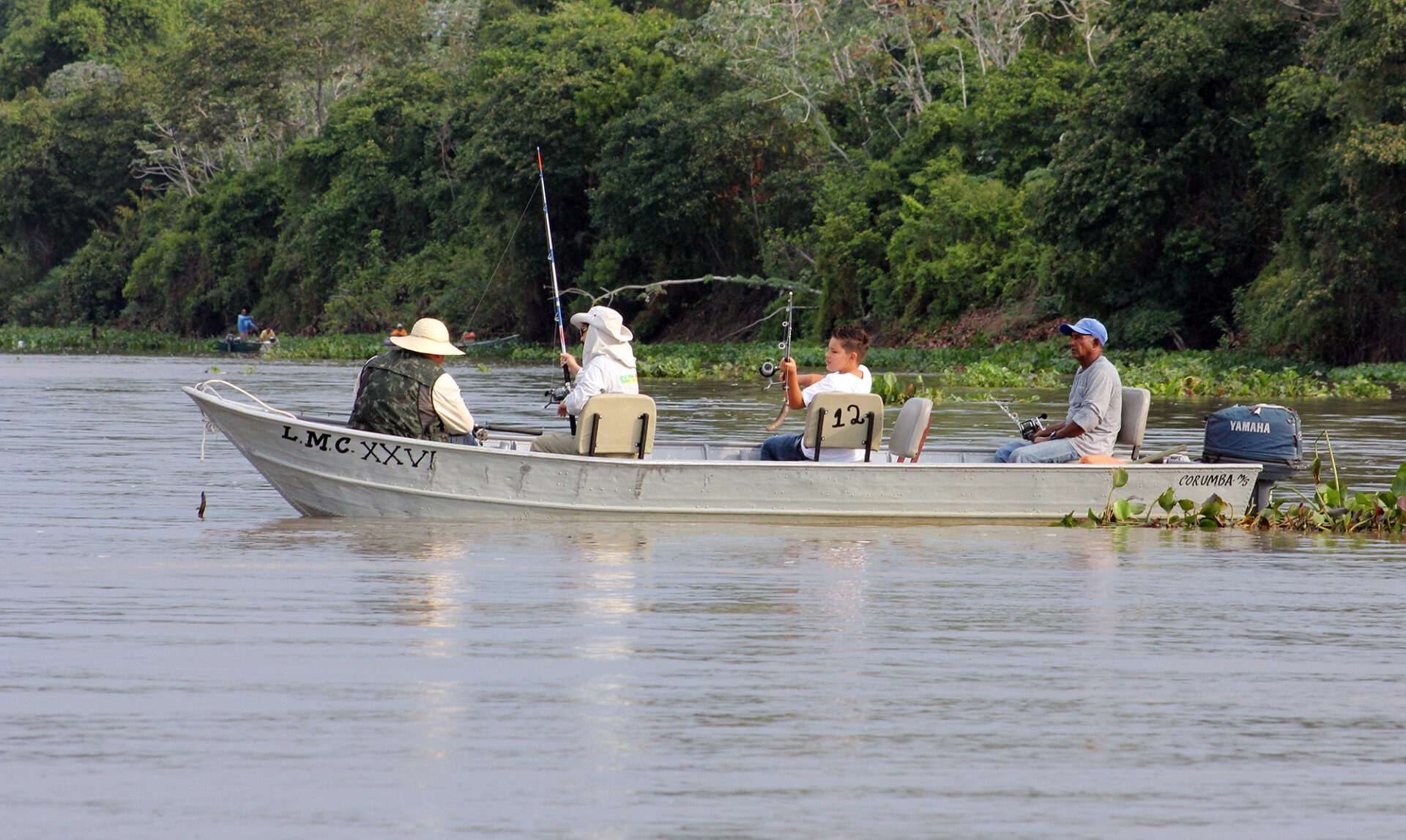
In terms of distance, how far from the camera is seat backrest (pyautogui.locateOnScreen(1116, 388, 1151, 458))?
11.2 meters

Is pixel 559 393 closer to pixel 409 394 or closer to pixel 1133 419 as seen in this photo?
pixel 409 394

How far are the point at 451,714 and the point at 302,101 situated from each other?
70.7 meters

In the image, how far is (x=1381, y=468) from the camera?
14.6m

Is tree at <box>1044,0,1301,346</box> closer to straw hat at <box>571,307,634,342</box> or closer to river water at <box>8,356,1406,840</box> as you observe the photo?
river water at <box>8,356,1406,840</box>

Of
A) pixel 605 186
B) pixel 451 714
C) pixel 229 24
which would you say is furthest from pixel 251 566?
pixel 229 24

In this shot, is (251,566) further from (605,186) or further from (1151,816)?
(605,186)

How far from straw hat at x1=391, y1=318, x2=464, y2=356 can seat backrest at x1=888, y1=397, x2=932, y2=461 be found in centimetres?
291

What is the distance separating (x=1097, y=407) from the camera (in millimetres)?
10773

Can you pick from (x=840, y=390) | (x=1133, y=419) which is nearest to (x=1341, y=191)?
(x=1133, y=419)

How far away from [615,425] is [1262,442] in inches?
165

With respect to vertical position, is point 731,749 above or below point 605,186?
below

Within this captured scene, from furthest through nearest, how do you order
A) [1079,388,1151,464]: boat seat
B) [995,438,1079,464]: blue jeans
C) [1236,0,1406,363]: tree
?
1. [1236,0,1406,363]: tree
2. [1079,388,1151,464]: boat seat
3. [995,438,1079,464]: blue jeans

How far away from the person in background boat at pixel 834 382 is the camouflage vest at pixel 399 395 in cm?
218

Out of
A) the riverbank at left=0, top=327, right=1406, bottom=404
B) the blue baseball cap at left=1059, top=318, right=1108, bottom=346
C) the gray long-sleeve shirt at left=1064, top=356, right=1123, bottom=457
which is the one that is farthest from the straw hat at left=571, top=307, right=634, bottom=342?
the riverbank at left=0, top=327, right=1406, bottom=404
